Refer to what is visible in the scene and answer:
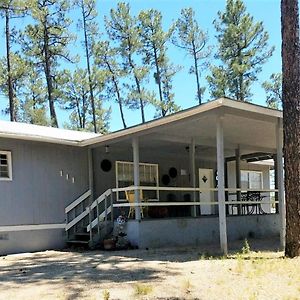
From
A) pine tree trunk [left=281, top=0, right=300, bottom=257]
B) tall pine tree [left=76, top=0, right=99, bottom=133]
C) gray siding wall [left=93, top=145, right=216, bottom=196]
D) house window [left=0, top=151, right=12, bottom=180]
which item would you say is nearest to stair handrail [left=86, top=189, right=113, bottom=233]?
gray siding wall [left=93, top=145, right=216, bottom=196]

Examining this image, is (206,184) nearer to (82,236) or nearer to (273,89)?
(82,236)

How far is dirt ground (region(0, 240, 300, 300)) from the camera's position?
584cm

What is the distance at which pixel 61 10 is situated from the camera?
25000 mm

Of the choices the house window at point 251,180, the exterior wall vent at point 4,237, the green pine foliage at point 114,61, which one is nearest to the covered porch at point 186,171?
the house window at point 251,180

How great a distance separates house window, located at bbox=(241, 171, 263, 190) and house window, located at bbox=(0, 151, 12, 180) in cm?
1083

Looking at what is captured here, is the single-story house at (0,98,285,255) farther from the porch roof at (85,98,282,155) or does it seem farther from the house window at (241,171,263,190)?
the house window at (241,171,263,190)

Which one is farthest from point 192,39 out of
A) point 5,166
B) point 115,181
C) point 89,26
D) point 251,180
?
point 5,166

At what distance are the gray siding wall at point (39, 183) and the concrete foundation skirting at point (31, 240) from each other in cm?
26

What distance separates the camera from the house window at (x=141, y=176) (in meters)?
14.2

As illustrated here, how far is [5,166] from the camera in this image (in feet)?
36.3

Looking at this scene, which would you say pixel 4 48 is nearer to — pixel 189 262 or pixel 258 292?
pixel 189 262

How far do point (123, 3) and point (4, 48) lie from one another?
7.32 m

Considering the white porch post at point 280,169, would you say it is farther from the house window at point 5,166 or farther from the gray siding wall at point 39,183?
the house window at point 5,166

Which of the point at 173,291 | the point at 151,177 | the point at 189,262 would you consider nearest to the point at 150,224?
the point at 189,262
